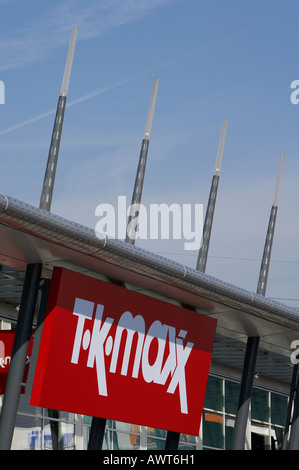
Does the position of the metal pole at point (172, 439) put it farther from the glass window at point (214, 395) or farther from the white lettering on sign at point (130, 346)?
the glass window at point (214, 395)

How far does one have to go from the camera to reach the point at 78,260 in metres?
13.3

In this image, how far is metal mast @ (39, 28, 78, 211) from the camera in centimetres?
1377

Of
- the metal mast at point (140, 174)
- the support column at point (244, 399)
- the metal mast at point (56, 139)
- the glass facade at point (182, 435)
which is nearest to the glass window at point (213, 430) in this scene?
the glass facade at point (182, 435)

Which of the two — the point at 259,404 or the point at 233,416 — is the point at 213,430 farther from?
the point at 259,404

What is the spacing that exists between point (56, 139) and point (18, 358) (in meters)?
4.07

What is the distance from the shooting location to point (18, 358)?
12.9 meters

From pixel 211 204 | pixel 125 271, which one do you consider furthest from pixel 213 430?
pixel 125 271

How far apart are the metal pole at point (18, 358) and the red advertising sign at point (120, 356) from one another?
10.7 inches

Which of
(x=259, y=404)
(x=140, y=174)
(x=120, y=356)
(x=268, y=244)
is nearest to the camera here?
(x=120, y=356)

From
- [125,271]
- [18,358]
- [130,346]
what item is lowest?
[18,358]

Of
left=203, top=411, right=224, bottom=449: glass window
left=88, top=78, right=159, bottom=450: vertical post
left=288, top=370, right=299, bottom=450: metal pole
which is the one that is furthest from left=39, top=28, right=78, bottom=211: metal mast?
left=203, top=411, right=224, bottom=449: glass window

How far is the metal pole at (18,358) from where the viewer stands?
12.5 meters

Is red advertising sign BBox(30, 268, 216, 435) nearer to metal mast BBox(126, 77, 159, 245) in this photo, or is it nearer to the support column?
the support column

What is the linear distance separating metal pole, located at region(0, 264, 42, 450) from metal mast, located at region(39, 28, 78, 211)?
1183 millimetres
